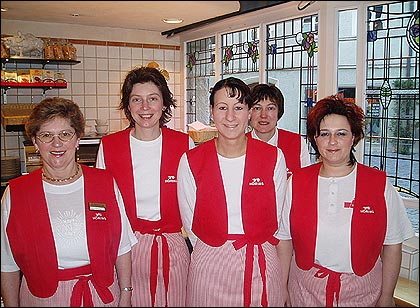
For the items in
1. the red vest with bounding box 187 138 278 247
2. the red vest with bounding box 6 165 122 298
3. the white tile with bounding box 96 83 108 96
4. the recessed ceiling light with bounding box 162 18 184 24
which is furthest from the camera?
the white tile with bounding box 96 83 108 96

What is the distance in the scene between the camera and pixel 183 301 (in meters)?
1.17

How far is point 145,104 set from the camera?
1.29 m

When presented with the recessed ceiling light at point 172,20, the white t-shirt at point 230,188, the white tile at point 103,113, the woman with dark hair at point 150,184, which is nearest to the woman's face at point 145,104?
the woman with dark hair at point 150,184

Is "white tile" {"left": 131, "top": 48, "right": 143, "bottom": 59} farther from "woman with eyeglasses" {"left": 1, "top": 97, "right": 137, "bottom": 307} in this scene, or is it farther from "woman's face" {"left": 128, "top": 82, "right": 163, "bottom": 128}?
"woman with eyeglasses" {"left": 1, "top": 97, "right": 137, "bottom": 307}

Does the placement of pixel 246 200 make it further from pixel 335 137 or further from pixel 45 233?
pixel 45 233

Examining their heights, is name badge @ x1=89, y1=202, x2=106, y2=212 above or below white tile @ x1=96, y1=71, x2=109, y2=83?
below

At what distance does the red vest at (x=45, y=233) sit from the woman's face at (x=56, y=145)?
57 mm

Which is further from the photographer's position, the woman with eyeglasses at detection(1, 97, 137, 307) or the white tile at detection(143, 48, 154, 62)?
the white tile at detection(143, 48, 154, 62)

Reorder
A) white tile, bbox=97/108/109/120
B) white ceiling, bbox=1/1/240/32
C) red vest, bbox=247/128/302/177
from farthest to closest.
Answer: white tile, bbox=97/108/109/120, red vest, bbox=247/128/302/177, white ceiling, bbox=1/1/240/32

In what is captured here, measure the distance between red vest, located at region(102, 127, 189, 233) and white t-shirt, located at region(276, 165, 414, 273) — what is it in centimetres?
34

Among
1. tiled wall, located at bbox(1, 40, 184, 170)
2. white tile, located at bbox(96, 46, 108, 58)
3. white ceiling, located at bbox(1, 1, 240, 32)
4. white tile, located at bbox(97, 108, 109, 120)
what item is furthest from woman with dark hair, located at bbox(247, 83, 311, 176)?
white tile, located at bbox(97, 108, 109, 120)

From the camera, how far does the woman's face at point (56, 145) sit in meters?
1.06

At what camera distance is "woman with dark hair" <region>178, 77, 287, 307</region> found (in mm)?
1068

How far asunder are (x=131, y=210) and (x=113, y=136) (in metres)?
0.24
